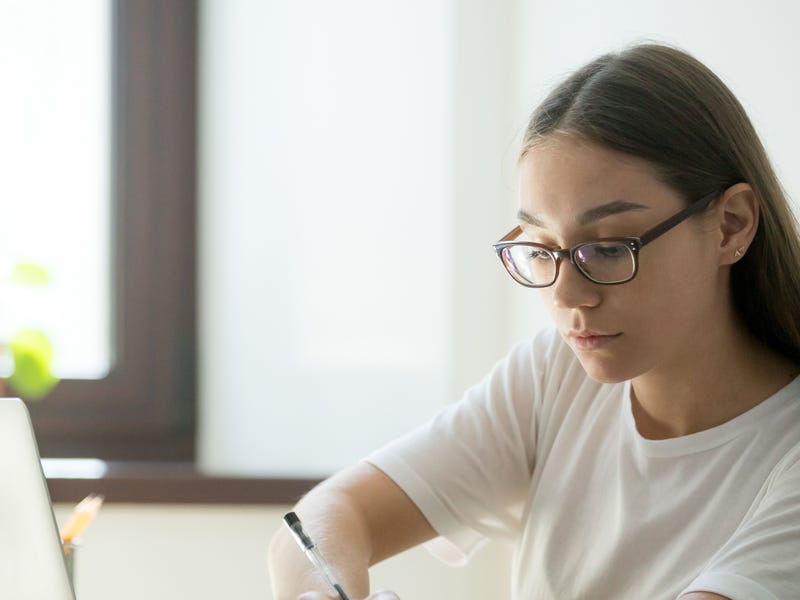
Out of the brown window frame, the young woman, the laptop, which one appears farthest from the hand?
the brown window frame

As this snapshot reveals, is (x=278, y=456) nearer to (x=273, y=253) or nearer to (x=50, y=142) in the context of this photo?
(x=273, y=253)

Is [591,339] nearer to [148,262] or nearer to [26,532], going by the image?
[26,532]

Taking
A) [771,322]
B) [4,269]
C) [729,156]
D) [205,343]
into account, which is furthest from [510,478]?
[4,269]

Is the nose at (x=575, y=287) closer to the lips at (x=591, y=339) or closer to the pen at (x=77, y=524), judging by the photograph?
the lips at (x=591, y=339)

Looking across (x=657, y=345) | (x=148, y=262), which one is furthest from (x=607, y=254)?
(x=148, y=262)

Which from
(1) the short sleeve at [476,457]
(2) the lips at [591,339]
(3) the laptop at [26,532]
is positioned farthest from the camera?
(1) the short sleeve at [476,457]

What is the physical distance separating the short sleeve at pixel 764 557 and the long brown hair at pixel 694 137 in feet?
0.74

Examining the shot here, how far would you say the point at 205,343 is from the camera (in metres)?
2.34

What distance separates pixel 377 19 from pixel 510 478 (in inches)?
50.5

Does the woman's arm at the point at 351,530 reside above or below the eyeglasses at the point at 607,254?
below

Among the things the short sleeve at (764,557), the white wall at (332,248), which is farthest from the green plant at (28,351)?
the short sleeve at (764,557)

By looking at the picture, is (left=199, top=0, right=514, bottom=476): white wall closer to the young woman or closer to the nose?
the young woman

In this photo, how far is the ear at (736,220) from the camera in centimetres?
107

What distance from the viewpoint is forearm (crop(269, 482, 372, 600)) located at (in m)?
1.18
